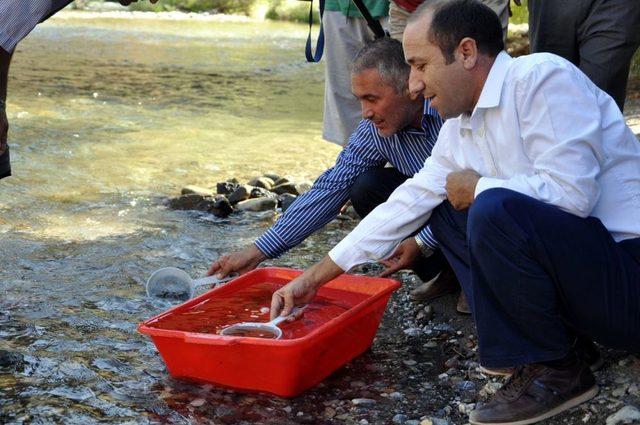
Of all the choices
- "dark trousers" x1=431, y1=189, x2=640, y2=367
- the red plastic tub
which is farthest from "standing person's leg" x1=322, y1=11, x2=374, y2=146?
"dark trousers" x1=431, y1=189, x2=640, y2=367

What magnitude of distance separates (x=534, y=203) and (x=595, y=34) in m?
1.79

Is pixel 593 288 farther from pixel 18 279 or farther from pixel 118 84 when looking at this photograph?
pixel 118 84

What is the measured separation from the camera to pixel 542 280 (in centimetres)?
255

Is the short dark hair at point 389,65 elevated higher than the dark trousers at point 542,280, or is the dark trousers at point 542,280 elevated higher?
the short dark hair at point 389,65

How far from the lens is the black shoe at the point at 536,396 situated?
2660 mm

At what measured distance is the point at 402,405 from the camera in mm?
3057

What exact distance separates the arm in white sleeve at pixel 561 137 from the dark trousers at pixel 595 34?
1.49 m

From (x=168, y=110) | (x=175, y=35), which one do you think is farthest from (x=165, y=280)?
(x=175, y=35)

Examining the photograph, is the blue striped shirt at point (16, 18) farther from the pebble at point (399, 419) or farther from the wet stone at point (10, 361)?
the pebble at point (399, 419)

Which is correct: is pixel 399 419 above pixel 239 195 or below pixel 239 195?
above

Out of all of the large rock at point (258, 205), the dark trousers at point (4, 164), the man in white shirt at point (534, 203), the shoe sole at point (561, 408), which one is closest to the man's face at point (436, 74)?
the man in white shirt at point (534, 203)

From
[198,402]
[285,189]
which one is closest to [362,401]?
[198,402]

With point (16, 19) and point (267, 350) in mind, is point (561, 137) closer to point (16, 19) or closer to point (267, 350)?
point (267, 350)

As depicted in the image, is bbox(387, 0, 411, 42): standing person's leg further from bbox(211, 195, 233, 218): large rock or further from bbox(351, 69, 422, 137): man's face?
bbox(211, 195, 233, 218): large rock
